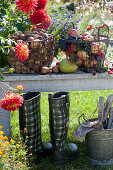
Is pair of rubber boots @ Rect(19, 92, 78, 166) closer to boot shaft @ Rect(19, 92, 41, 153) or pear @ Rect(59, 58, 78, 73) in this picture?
boot shaft @ Rect(19, 92, 41, 153)

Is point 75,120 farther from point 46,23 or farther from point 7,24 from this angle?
point 7,24

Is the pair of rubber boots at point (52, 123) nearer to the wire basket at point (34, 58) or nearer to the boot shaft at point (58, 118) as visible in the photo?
the boot shaft at point (58, 118)

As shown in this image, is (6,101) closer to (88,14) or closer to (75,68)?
(75,68)

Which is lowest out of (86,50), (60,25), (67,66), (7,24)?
(67,66)

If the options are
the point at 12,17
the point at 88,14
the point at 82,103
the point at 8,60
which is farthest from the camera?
the point at 88,14

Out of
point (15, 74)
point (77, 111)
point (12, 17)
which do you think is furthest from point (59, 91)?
point (77, 111)

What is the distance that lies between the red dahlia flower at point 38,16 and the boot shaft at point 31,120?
0.60 meters

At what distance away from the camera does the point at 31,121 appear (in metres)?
2.24

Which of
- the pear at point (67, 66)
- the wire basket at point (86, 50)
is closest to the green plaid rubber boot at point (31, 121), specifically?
the pear at point (67, 66)

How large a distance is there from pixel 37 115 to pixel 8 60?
0.52m

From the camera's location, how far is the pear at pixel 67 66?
7.44 ft

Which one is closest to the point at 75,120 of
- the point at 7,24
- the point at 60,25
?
the point at 7,24

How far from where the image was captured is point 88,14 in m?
6.20

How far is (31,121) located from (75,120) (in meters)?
1.11
